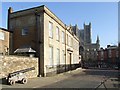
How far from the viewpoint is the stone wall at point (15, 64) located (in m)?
18.0

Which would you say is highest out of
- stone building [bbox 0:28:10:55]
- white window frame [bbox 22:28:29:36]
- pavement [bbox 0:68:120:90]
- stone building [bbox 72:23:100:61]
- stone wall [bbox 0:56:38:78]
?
stone building [bbox 72:23:100:61]

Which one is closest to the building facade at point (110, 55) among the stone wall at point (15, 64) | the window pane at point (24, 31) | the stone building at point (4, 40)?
the window pane at point (24, 31)

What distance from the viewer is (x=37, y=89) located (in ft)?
48.3

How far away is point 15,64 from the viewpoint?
19.9m

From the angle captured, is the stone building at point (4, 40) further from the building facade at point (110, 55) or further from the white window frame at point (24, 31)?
the building facade at point (110, 55)

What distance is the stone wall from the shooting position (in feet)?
59.2

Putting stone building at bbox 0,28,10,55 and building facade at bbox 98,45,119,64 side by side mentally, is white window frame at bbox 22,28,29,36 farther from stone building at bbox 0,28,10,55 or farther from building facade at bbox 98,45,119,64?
building facade at bbox 98,45,119,64

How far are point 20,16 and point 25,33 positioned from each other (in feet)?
9.11

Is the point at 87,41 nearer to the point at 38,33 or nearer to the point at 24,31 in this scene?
the point at 24,31

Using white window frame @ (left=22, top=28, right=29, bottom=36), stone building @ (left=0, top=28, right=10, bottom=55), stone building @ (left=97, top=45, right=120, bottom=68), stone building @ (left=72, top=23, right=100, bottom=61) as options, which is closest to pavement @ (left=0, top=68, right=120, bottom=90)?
stone building @ (left=0, top=28, right=10, bottom=55)

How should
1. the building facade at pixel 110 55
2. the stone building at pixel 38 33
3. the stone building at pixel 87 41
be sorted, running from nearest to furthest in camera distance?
the stone building at pixel 38 33, the building facade at pixel 110 55, the stone building at pixel 87 41

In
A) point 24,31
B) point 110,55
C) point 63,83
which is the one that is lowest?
point 63,83

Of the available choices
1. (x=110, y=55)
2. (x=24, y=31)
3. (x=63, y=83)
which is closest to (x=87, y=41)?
(x=110, y=55)

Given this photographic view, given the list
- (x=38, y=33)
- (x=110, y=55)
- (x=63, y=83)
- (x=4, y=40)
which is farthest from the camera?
(x=110, y=55)
